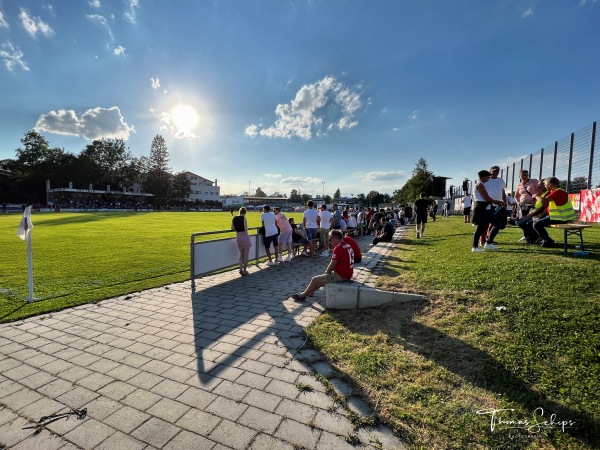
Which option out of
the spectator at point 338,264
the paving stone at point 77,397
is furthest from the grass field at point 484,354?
the paving stone at point 77,397

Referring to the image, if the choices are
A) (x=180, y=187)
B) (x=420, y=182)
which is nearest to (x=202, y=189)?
(x=180, y=187)

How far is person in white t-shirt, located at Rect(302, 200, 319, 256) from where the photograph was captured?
35.3ft

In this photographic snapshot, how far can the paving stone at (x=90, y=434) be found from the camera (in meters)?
2.36

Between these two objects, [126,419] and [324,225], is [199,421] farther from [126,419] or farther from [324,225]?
[324,225]

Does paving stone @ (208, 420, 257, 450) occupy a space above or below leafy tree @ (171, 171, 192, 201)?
below

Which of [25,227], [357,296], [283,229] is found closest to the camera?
[357,296]

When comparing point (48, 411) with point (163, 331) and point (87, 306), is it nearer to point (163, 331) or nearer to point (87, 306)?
point (163, 331)

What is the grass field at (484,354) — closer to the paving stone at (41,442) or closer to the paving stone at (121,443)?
the paving stone at (121,443)

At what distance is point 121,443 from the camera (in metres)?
2.35

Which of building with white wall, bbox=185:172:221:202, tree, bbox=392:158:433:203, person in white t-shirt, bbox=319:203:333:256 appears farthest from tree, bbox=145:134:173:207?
person in white t-shirt, bbox=319:203:333:256

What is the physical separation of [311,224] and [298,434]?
8.59 meters

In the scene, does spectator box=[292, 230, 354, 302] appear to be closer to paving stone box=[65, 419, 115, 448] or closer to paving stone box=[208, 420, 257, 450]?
paving stone box=[208, 420, 257, 450]

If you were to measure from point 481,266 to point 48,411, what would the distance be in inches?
243

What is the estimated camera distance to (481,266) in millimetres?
5551
